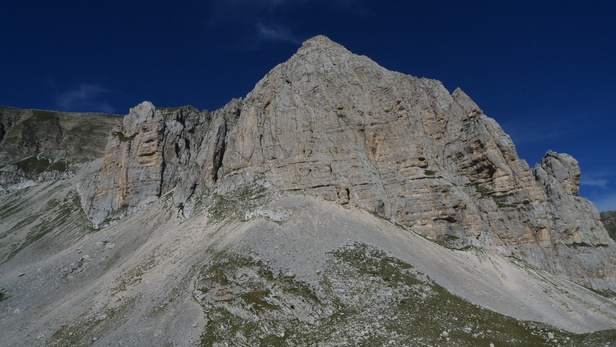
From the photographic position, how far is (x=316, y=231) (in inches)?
1811

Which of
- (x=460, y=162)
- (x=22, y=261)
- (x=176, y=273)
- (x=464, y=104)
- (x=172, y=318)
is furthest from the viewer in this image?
(x=464, y=104)

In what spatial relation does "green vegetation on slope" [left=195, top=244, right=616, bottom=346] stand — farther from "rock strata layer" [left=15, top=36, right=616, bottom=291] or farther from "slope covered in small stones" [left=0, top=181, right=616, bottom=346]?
"rock strata layer" [left=15, top=36, right=616, bottom=291]

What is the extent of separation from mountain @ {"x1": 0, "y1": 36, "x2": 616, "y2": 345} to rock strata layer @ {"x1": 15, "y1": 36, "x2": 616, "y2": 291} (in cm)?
37

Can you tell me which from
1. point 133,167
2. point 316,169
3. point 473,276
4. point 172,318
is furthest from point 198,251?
point 133,167

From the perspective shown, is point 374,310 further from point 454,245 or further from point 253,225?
point 454,245

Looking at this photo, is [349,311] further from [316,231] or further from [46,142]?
[46,142]

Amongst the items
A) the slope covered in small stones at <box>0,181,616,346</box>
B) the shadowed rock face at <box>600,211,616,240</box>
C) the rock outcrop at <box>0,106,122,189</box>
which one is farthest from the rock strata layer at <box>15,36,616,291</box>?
the shadowed rock face at <box>600,211,616,240</box>

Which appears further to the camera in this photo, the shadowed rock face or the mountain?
the shadowed rock face

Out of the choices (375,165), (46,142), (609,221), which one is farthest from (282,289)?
(609,221)

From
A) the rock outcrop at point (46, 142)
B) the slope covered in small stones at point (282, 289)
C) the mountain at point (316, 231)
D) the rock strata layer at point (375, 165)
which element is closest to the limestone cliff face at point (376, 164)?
the rock strata layer at point (375, 165)

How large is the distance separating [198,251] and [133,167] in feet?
139

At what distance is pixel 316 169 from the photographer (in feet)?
193

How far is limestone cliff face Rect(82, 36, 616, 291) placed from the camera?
197 feet

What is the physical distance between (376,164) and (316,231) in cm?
2561
